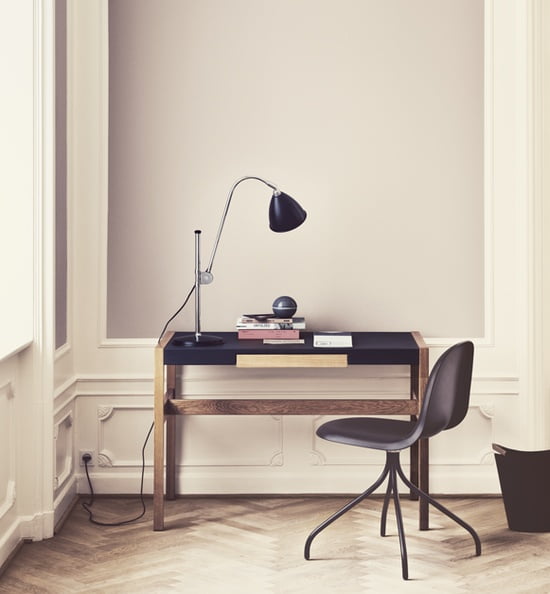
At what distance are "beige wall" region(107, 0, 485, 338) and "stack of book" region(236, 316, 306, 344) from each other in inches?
12.1

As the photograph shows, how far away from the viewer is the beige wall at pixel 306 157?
3.82 meters

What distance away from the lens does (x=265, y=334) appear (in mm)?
3557

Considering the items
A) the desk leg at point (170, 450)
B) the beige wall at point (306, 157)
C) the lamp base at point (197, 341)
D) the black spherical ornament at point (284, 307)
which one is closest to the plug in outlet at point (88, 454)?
the desk leg at point (170, 450)

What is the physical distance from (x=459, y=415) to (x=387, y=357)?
40 centimetres

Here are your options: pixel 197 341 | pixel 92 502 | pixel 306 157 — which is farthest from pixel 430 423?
pixel 92 502

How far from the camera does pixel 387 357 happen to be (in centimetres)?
334

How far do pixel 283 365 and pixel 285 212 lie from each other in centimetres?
65

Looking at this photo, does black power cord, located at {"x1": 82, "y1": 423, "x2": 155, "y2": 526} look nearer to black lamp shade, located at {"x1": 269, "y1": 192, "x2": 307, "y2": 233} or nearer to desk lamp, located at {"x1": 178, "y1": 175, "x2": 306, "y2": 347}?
desk lamp, located at {"x1": 178, "y1": 175, "x2": 306, "y2": 347}

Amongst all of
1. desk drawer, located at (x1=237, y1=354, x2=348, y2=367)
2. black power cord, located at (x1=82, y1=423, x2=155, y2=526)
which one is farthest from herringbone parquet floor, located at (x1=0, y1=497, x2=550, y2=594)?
desk drawer, located at (x1=237, y1=354, x2=348, y2=367)

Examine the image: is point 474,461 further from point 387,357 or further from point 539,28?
point 539,28

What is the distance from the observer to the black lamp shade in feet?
11.3

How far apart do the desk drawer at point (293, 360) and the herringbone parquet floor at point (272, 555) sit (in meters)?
0.71

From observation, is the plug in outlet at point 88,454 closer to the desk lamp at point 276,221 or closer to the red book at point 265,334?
the desk lamp at point 276,221

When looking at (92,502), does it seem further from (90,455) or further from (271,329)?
(271,329)
